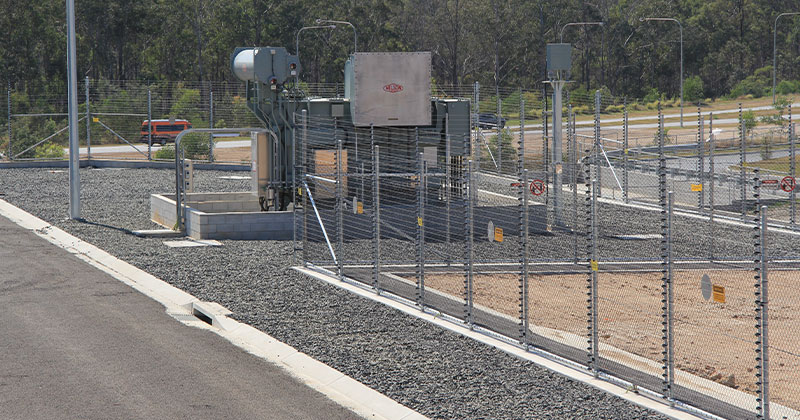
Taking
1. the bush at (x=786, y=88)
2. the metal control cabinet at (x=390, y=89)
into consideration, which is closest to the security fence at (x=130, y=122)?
the metal control cabinet at (x=390, y=89)

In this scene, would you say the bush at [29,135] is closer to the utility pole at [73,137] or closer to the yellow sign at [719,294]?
the utility pole at [73,137]

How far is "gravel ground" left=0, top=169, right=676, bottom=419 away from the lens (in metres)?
9.68

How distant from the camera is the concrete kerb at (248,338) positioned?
32.5ft

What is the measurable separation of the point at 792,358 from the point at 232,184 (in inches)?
923

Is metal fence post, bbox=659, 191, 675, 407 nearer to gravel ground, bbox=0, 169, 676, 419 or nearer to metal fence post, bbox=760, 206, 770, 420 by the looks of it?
gravel ground, bbox=0, 169, 676, 419

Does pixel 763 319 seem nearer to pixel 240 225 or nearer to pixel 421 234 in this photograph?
pixel 421 234

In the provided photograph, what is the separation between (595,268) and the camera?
10.5 m

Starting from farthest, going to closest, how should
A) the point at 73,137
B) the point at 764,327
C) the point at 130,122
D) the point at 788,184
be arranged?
the point at 130,122 → the point at 73,137 → the point at 788,184 → the point at 764,327

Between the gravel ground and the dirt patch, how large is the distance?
4.56ft

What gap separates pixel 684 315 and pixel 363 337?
4.97 meters

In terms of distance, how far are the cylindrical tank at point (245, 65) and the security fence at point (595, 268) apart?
6.53 ft

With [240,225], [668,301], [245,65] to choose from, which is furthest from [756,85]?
[668,301]

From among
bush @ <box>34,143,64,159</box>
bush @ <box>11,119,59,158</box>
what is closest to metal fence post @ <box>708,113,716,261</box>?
bush @ <box>34,143,64,159</box>

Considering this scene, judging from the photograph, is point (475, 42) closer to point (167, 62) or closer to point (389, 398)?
point (167, 62)
